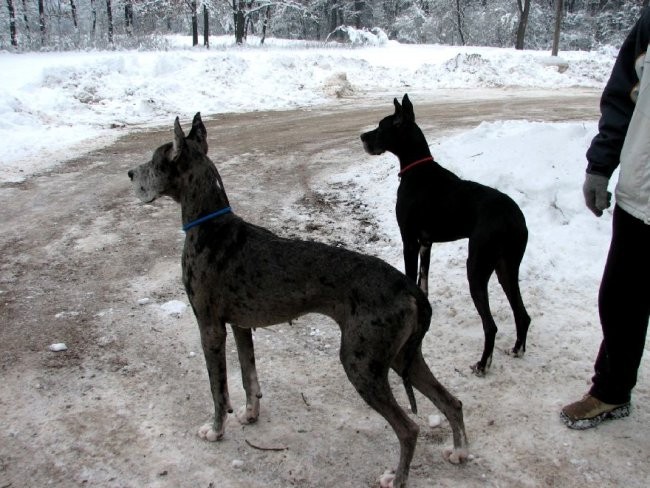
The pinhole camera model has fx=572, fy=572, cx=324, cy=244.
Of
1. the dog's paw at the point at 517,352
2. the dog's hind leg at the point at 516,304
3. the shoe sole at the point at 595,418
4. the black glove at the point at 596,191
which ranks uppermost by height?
the black glove at the point at 596,191

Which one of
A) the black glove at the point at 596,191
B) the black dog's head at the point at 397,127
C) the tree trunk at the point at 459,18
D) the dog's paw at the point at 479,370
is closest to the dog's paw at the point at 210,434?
the dog's paw at the point at 479,370

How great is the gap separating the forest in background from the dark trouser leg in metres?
38.2

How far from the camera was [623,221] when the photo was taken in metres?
3.33

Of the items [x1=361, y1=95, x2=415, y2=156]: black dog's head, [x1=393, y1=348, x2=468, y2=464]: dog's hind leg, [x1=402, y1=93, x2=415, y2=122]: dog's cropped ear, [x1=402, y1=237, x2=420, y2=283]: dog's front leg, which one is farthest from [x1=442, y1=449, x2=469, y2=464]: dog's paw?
[x1=402, y1=93, x2=415, y2=122]: dog's cropped ear

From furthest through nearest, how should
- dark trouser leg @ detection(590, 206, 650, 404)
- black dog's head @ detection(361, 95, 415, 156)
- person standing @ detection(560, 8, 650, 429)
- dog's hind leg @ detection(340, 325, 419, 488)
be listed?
black dog's head @ detection(361, 95, 415, 156), dark trouser leg @ detection(590, 206, 650, 404), person standing @ detection(560, 8, 650, 429), dog's hind leg @ detection(340, 325, 419, 488)

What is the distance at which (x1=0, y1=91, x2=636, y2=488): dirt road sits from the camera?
11.0ft

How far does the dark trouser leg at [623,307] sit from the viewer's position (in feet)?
10.9

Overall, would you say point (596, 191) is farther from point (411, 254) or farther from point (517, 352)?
point (411, 254)

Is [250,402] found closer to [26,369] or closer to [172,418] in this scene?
[172,418]

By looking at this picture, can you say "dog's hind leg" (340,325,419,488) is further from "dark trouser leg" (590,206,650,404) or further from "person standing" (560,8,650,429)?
"dark trouser leg" (590,206,650,404)

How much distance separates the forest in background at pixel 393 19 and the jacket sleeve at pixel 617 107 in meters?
37.9

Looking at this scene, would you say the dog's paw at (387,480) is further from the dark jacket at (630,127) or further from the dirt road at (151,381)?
the dark jacket at (630,127)

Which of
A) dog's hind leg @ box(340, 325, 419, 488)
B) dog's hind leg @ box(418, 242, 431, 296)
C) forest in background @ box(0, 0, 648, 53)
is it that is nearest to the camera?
dog's hind leg @ box(340, 325, 419, 488)

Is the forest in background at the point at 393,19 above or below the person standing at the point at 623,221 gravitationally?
above
